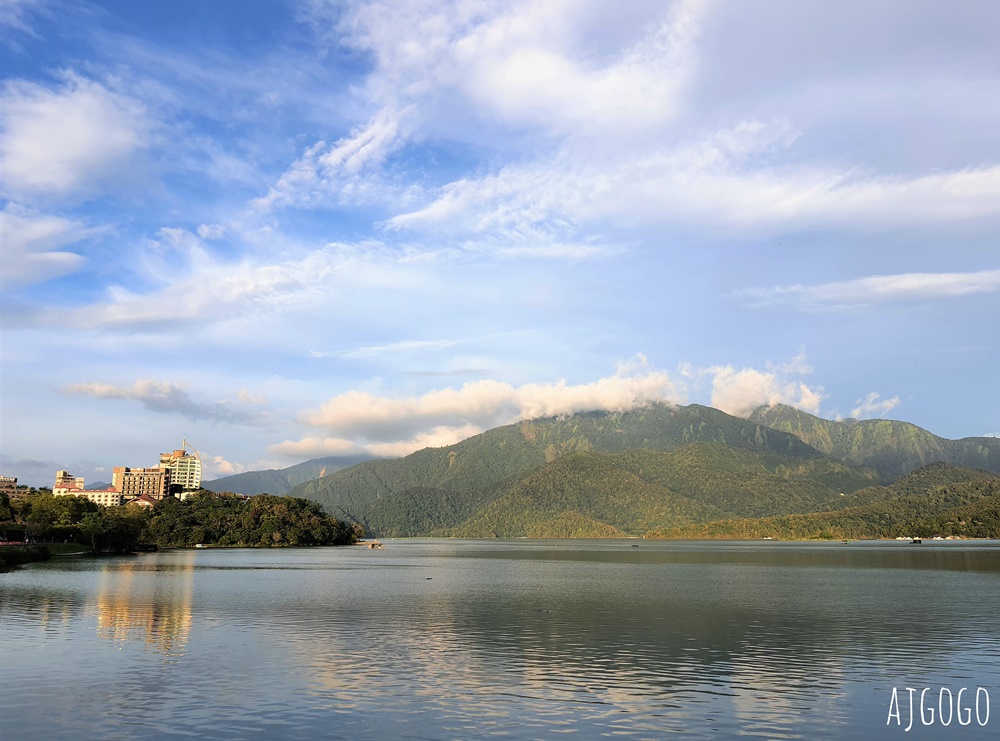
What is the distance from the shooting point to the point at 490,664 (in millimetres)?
49188

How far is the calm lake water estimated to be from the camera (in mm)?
34969

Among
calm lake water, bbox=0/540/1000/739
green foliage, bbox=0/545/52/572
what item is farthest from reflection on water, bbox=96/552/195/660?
green foliage, bbox=0/545/52/572

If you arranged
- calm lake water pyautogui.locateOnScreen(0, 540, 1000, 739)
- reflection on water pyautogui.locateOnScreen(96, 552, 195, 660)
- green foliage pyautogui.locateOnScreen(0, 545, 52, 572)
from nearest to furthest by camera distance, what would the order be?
1. calm lake water pyautogui.locateOnScreen(0, 540, 1000, 739)
2. reflection on water pyautogui.locateOnScreen(96, 552, 195, 660)
3. green foliage pyautogui.locateOnScreen(0, 545, 52, 572)

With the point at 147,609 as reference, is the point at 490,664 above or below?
above

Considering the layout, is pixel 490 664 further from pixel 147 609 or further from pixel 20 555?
pixel 20 555

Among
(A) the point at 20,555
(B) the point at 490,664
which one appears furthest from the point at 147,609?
(A) the point at 20,555

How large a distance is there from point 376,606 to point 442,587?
3020 centimetres

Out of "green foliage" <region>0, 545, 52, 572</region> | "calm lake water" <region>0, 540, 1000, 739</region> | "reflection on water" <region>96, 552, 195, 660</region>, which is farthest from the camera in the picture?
"green foliage" <region>0, 545, 52, 572</region>

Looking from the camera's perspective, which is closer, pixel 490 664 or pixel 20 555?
pixel 490 664

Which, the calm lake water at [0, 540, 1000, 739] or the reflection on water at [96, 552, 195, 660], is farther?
the reflection on water at [96, 552, 195, 660]

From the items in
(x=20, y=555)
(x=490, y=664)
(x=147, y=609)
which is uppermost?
(x=20, y=555)

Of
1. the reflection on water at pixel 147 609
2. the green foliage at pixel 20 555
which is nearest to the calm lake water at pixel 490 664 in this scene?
the reflection on water at pixel 147 609

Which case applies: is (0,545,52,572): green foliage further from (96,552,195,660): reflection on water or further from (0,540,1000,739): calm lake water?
(0,540,1000,739): calm lake water

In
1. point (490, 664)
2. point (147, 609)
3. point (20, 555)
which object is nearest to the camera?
point (490, 664)
